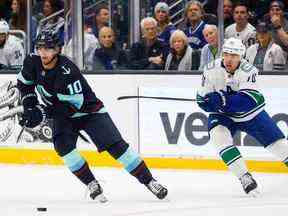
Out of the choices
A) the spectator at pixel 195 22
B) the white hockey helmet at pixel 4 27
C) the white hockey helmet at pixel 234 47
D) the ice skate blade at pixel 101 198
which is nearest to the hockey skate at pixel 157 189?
the ice skate blade at pixel 101 198

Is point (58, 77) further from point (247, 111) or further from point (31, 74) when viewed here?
point (247, 111)

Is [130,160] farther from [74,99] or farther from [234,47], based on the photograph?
[234,47]

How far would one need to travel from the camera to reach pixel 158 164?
7.33 meters

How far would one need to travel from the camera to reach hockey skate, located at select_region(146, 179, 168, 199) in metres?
6.18

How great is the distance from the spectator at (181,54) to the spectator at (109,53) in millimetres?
437

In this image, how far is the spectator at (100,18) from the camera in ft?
24.7

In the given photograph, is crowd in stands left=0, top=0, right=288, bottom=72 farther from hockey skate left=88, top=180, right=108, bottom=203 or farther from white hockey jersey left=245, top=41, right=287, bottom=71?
hockey skate left=88, top=180, right=108, bottom=203

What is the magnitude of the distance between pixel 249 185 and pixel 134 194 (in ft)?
2.78

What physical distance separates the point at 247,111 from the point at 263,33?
3.01 ft

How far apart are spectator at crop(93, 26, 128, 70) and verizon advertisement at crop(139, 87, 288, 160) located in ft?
1.11

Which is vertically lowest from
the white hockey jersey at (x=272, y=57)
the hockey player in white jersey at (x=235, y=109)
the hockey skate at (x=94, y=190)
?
the hockey skate at (x=94, y=190)

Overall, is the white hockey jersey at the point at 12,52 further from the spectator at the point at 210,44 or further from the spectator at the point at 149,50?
the spectator at the point at 210,44

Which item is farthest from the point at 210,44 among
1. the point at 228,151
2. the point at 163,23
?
the point at 228,151

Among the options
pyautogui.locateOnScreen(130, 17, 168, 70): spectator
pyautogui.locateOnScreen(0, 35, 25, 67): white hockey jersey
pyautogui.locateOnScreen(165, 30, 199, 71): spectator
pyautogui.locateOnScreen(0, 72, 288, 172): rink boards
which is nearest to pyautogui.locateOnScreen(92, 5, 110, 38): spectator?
pyautogui.locateOnScreen(130, 17, 168, 70): spectator
